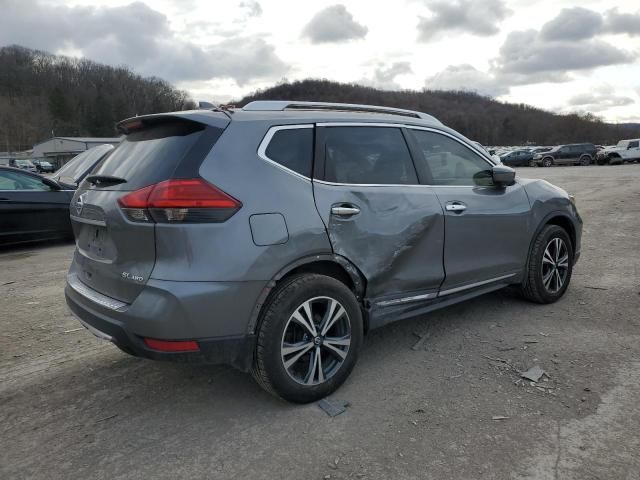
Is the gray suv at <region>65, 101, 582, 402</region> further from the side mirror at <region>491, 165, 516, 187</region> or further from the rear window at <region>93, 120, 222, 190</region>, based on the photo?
the side mirror at <region>491, 165, 516, 187</region>

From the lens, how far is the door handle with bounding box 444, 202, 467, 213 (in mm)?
3722

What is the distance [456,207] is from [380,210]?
781mm

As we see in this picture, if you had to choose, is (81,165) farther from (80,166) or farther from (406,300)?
(406,300)

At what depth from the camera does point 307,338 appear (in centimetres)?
300

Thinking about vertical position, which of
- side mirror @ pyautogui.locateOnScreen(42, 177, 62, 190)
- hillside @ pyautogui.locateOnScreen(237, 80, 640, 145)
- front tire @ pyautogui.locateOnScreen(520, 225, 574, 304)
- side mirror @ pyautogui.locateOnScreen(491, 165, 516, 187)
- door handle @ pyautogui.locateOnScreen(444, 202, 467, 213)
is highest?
hillside @ pyautogui.locateOnScreen(237, 80, 640, 145)

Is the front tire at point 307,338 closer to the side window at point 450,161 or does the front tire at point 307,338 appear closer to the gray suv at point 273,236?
the gray suv at point 273,236

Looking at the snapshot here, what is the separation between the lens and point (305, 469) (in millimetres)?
2469

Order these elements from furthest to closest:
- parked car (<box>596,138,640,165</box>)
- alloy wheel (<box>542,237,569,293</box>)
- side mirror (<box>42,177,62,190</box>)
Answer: parked car (<box>596,138,640,165</box>) → side mirror (<box>42,177,62,190</box>) → alloy wheel (<box>542,237,569,293</box>)

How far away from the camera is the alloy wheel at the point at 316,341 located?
9.63ft

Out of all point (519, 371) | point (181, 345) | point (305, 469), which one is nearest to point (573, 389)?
point (519, 371)

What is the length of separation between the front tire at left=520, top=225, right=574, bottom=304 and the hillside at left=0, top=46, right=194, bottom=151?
11342 cm

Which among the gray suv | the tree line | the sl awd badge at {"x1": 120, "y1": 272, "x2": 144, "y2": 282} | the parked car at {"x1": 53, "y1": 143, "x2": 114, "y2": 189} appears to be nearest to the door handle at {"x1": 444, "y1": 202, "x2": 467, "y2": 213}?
the gray suv

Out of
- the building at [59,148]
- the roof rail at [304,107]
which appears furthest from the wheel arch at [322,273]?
the building at [59,148]

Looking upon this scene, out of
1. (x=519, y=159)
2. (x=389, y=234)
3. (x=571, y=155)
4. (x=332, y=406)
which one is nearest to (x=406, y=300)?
(x=389, y=234)
